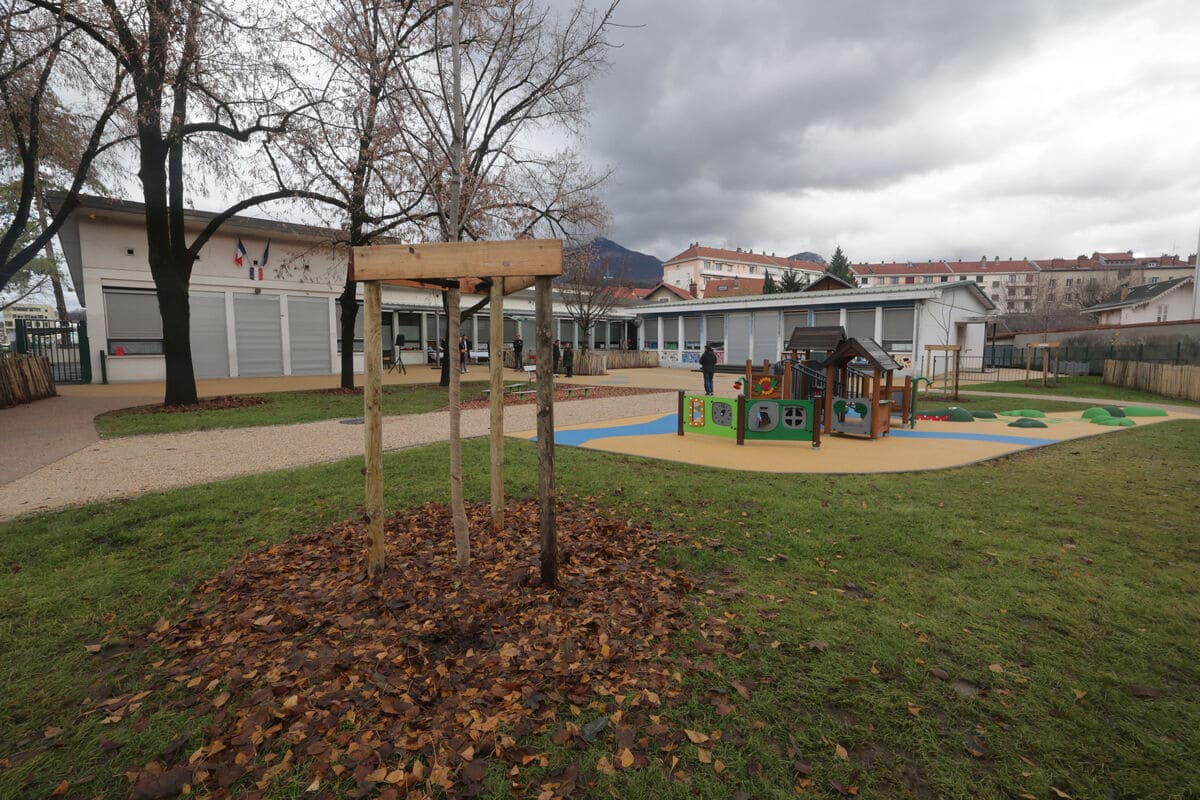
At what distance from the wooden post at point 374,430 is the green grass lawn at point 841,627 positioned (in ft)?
4.50

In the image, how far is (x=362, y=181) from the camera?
50.9ft

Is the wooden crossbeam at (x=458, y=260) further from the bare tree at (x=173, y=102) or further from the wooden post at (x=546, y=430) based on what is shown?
the bare tree at (x=173, y=102)

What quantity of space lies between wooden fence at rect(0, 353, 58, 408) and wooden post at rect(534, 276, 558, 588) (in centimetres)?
1851

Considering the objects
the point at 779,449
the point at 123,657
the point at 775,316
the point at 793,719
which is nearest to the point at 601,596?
the point at 793,719

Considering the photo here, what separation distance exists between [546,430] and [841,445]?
7.85m

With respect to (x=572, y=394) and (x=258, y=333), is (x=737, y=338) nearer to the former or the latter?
(x=572, y=394)

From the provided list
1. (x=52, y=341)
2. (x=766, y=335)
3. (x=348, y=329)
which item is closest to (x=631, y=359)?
(x=766, y=335)

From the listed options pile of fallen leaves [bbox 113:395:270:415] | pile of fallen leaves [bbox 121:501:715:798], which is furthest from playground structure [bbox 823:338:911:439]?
pile of fallen leaves [bbox 113:395:270:415]

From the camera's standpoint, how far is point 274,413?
1352 cm

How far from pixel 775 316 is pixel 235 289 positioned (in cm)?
2680

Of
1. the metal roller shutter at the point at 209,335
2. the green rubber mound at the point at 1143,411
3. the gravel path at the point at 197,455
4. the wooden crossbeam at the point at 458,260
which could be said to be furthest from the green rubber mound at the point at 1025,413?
the metal roller shutter at the point at 209,335

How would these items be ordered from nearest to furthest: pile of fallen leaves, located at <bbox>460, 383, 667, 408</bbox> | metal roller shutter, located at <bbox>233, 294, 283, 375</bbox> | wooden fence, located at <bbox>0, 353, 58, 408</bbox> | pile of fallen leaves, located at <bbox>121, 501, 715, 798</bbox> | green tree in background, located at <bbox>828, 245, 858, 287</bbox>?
pile of fallen leaves, located at <bbox>121, 501, 715, 798</bbox>, wooden fence, located at <bbox>0, 353, 58, 408</bbox>, pile of fallen leaves, located at <bbox>460, 383, 667, 408</bbox>, metal roller shutter, located at <bbox>233, 294, 283, 375</bbox>, green tree in background, located at <bbox>828, 245, 858, 287</bbox>

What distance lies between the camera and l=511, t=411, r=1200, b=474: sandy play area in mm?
8350

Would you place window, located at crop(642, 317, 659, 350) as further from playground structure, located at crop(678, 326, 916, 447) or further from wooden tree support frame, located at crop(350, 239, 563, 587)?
wooden tree support frame, located at crop(350, 239, 563, 587)
